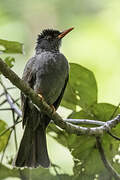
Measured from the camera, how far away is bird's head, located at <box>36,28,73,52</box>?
490 cm

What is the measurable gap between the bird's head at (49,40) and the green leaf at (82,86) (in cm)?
79

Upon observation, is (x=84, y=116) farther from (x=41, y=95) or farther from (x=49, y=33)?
(x=49, y=33)

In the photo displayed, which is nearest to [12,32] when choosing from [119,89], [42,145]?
[119,89]

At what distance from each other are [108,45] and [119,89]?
104 centimetres

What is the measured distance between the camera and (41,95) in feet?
13.8

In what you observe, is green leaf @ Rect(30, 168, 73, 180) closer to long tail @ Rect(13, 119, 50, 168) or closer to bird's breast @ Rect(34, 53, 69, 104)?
long tail @ Rect(13, 119, 50, 168)

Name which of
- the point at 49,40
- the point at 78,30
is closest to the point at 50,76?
the point at 49,40

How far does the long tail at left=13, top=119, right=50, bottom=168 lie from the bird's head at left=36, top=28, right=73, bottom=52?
34.0 inches

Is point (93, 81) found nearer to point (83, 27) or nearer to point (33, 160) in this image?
point (33, 160)

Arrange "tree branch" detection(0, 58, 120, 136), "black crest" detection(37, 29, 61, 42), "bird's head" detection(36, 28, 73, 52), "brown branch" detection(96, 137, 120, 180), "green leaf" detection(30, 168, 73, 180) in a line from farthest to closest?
1. "black crest" detection(37, 29, 61, 42)
2. "bird's head" detection(36, 28, 73, 52)
3. "green leaf" detection(30, 168, 73, 180)
4. "brown branch" detection(96, 137, 120, 180)
5. "tree branch" detection(0, 58, 120, 136)

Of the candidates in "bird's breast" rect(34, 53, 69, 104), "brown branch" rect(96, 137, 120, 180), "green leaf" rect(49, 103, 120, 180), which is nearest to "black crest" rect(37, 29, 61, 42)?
"bird's breast" rect(34, 53, 69, 104)

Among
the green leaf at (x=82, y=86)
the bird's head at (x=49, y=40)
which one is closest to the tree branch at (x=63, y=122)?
the green leaf at (x=82, y=86)

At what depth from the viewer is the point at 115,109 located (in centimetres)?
400

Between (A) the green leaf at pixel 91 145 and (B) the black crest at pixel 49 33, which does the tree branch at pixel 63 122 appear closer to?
(A) the green leaf at pixel 91 145
